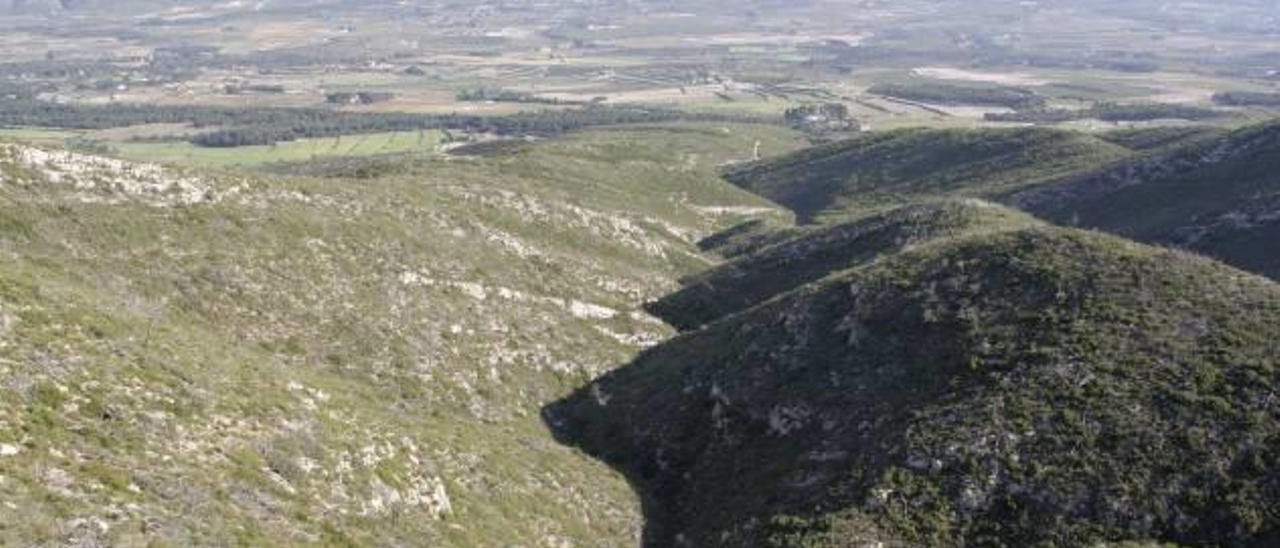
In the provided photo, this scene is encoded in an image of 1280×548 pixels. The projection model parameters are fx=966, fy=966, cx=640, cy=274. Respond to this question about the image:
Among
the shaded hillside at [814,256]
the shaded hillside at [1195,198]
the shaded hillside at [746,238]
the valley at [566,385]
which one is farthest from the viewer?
the shaded hillside at [746,238]

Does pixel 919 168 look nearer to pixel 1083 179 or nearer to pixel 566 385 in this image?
pixel 1083 179

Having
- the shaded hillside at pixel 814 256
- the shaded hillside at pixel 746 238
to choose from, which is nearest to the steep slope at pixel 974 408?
the shaded hillside at pixel 814 256

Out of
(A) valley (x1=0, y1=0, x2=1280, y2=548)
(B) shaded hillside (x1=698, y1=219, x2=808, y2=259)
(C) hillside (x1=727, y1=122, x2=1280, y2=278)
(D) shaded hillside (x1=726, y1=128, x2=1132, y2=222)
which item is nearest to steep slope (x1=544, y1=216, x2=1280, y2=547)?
(A) valley (x1=0, y1=0, x2=1280, y2=548)

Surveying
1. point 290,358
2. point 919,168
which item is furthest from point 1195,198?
point 290,358

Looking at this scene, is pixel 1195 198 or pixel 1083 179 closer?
pixel 1195 198

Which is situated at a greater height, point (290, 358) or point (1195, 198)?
point (290, 358)

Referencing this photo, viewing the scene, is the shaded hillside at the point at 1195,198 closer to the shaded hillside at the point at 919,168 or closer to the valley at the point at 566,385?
the valley at the point at 566,385

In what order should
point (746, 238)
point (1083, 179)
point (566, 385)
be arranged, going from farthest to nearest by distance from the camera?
1. point (1083, 179)
2. point (746, 238)
3. point (566, 385)

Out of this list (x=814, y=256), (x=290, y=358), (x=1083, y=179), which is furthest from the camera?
(x=1083, y=179)
